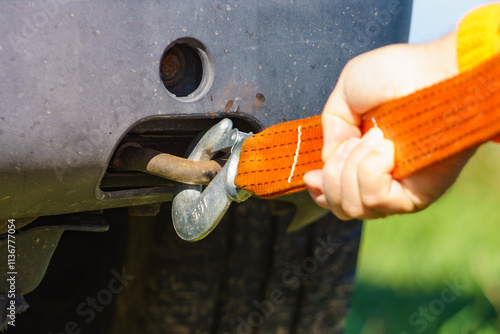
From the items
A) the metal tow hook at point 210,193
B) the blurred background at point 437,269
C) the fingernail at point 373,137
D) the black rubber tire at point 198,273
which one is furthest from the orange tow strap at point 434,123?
the blurred background at point 437,269

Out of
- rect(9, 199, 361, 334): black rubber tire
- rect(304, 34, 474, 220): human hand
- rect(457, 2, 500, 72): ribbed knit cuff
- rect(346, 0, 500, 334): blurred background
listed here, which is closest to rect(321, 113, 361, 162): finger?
rect(304, 34, 474, 220): human hand

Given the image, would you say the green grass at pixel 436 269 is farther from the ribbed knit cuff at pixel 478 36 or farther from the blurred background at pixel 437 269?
the ribbed knit cuff at pixel 478 36

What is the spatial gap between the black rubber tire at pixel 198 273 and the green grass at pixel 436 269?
0.75 meters

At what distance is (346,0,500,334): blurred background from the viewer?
7.69 ft

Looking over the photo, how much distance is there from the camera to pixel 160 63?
1.01 m

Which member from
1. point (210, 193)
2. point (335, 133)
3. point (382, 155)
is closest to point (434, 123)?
point (382, 155)

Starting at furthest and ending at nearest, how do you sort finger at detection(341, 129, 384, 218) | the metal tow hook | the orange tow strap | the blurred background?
the blurred background < the metal tow hook < finger at detection(341, 129, 384, 218) < the orange tow strap

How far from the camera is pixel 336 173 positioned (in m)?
0.84

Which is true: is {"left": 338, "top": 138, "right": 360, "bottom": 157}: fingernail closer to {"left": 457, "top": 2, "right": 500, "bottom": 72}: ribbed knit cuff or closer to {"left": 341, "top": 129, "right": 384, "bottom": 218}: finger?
{"left": 341, "top": 129, "right": 384, "bottom": 218}: finger

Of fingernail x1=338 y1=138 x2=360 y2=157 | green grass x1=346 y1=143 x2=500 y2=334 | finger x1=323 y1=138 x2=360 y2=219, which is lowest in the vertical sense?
green grass x1=346 y1=143 x2=500 y2=334

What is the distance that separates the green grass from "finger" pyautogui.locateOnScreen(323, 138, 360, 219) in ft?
5.20

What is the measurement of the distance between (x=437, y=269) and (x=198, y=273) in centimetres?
147

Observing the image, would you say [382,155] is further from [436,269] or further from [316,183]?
[436,269]

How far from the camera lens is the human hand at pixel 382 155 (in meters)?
0.78
